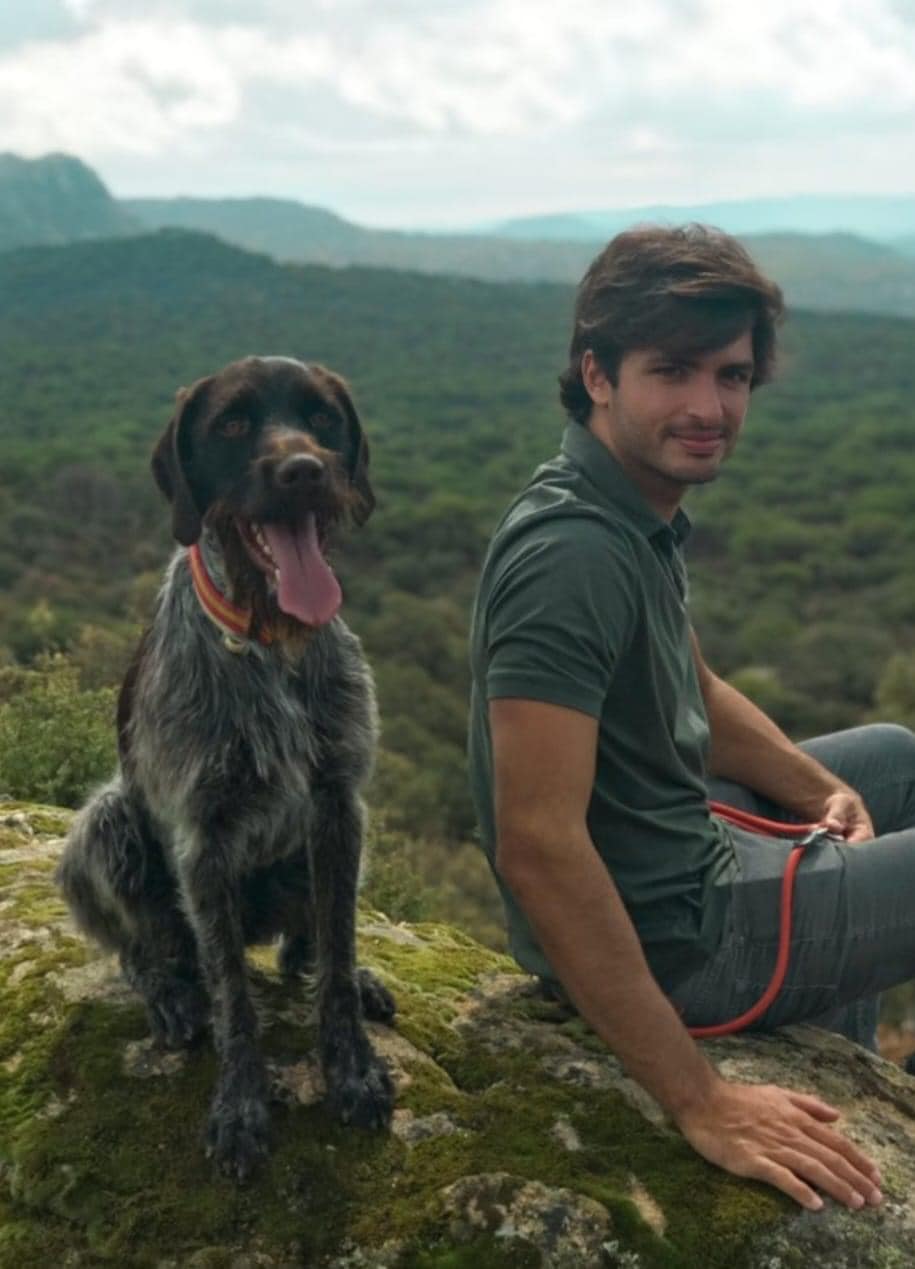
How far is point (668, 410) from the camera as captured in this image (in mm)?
3230

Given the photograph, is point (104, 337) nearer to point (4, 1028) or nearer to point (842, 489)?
point (842, 489)

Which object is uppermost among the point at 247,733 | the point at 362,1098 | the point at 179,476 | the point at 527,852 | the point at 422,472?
the point at 179,476

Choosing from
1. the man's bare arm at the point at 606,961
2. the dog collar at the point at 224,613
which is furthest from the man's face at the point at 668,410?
the dog collar at the point at 224,613

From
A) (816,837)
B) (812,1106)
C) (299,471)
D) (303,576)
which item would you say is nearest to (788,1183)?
(812,1106)

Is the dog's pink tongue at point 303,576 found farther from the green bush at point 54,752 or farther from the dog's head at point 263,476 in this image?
the green bush at point 54,752

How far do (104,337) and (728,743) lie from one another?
119826 millimetres

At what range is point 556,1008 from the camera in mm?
3615

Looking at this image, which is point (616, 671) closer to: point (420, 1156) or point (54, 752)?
point (420, 1156)

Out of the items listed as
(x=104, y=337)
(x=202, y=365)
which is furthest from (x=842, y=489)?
(x=104, y=337)

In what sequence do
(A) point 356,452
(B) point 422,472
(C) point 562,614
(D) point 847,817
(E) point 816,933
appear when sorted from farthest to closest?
1. (B) point 422,472
2. (D) point 847,817
3. (A) point 356,452
4. (E) point 816,933
5. (C) point 562,614

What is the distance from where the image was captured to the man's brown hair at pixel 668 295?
3.20m

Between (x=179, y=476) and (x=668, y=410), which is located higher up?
(x=668, y=410)

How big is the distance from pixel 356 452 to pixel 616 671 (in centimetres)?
87

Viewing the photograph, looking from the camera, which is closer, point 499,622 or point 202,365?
point 499,622
